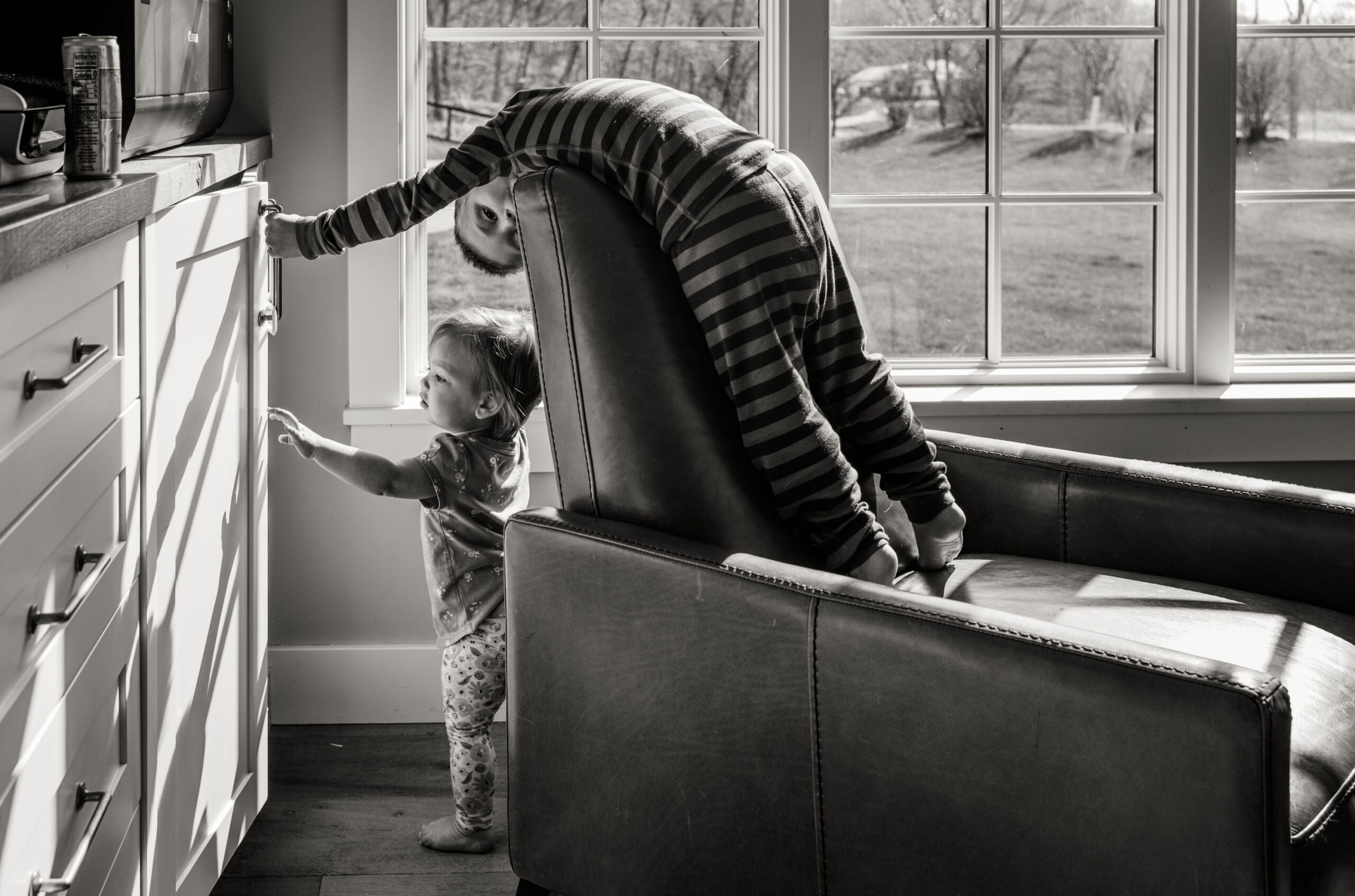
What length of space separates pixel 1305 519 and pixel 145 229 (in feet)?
4.98

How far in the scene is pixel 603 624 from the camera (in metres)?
1.64

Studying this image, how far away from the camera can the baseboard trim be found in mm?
2594

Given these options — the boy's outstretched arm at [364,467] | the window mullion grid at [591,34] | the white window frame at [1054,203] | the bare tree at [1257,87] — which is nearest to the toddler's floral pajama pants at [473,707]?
the boy's outstretched arm at [364,467]

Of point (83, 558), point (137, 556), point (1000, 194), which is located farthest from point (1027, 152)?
point (83, 558)

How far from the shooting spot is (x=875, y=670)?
140cm

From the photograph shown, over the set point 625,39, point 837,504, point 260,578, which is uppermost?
point 625,39

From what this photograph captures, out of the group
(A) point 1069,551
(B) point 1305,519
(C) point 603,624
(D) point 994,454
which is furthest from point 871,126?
(C) point 603,624

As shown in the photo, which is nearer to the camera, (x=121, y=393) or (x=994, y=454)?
(x=121, y=393)

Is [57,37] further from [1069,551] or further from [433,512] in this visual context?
[1069,551]

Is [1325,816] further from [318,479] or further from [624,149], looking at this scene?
[318,479]

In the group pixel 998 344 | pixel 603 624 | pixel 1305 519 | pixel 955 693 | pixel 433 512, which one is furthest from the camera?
pixel 998 344

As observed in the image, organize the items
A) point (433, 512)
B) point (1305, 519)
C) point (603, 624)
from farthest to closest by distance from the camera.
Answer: point (433, 512)
point (1305, 519)
point (603, 624)

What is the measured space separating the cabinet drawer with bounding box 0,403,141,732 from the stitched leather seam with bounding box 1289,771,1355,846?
110 centimetres

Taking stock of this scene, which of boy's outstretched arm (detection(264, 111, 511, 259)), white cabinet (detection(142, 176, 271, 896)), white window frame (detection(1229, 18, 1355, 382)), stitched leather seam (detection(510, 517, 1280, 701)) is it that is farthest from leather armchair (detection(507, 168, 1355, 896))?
white window frame (detection(1229, 18, 1355, 382))
